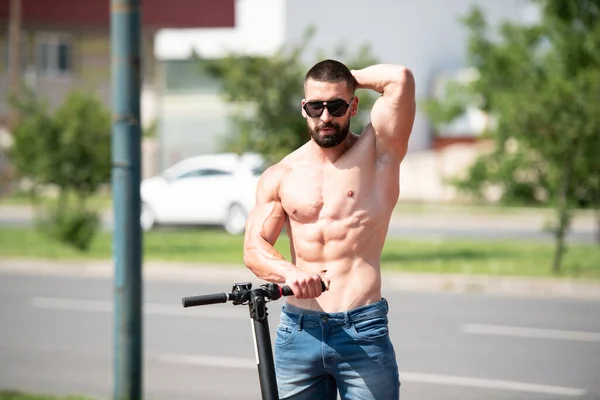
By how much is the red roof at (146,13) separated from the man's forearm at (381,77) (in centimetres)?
4436

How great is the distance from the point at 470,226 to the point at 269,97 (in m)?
9.78

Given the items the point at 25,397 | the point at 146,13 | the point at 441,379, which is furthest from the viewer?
the point at 146,13

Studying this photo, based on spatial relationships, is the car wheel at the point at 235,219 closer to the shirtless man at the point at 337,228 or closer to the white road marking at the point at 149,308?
the white road marking at the point at 149,308

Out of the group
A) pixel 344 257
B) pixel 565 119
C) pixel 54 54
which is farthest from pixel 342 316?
pixel 54 54

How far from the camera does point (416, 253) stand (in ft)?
67.6

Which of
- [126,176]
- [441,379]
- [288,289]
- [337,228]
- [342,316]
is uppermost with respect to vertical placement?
[126,176]

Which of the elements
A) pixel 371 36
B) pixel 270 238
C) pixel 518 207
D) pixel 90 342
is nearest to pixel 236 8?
pixel 371 36

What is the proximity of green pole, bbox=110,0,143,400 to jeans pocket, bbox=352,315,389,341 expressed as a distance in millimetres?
3230

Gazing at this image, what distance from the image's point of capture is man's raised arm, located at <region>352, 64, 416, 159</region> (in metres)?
4.49

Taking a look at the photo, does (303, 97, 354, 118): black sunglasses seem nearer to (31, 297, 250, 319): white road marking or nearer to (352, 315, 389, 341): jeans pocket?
(352, 315, 389, 341): jeans pocket

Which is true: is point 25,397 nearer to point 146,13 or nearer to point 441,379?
point 441,379

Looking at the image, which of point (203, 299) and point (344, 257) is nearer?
point (203, 299)

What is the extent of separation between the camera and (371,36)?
4838 cm

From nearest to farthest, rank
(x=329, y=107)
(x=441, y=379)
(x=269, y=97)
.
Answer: (x=329, y=107) → (x=441, y=379) → (x=269, y=97)
